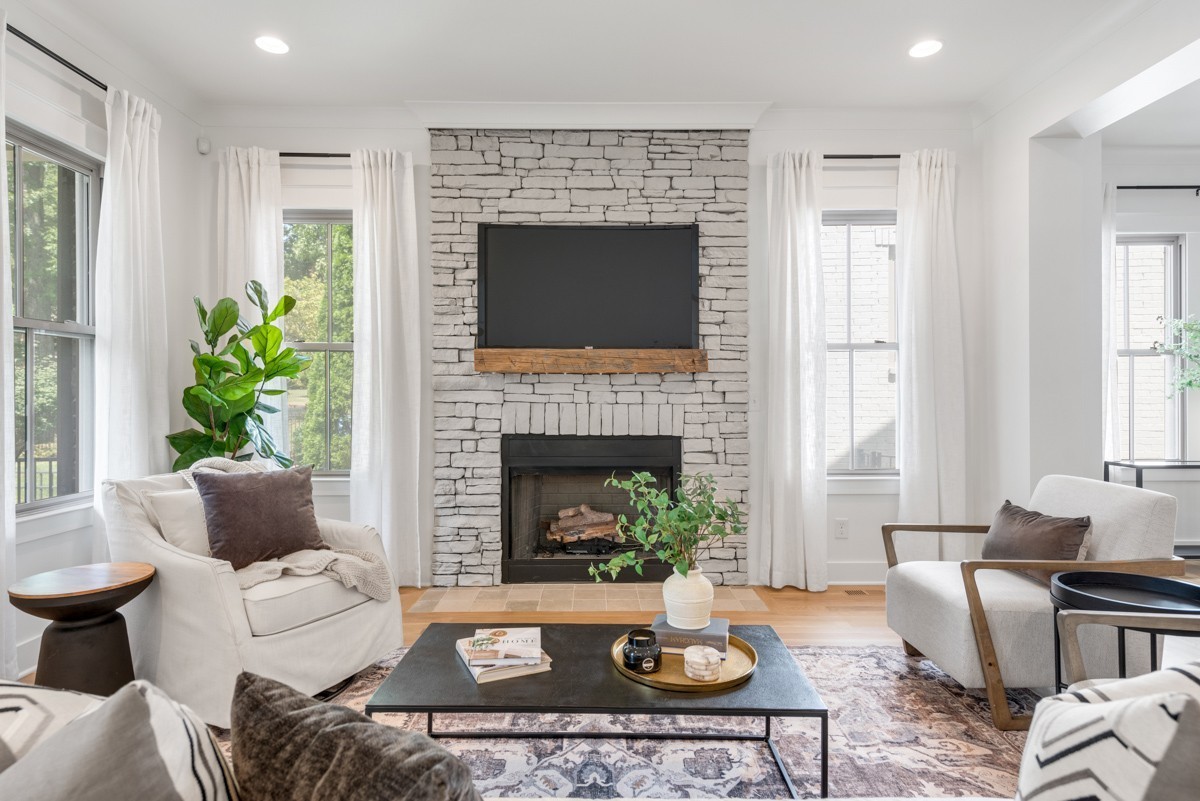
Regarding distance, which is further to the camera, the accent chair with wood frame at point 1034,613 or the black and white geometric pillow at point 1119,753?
the accent chair with wood frame at point 1034,613

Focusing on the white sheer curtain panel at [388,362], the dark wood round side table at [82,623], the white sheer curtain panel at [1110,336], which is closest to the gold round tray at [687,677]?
the dark wood round side table at [82,623]

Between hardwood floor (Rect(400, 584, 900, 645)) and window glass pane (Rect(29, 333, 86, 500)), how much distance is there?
67.3 inches

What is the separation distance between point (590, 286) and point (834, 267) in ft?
5.16

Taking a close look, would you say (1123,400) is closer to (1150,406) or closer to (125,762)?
(1150,406)

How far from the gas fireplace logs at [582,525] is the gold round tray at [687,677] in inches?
79.8

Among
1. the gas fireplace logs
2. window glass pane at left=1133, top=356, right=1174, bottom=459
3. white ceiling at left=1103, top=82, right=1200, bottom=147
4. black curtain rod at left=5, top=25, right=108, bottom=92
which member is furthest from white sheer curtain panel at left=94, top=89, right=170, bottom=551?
window glass pane at left=1133, top=356, right=1174, bottom=459

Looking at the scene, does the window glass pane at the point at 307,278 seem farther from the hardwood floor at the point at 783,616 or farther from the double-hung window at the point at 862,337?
the double-hung window at the point at 862,337

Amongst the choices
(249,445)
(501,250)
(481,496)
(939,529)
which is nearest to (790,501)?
(939,529)

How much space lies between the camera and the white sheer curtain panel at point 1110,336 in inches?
171

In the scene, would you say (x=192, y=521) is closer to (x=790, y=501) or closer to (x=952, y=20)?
(x=790, y=501)

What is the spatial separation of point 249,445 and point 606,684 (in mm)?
3075

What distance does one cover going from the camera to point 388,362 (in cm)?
394

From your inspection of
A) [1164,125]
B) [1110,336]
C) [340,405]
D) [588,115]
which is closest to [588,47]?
[588,115]

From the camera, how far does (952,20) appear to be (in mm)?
3039
